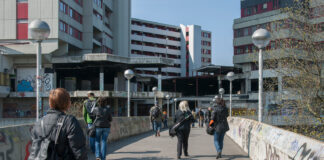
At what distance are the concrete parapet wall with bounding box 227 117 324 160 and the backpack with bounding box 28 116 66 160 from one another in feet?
9.29

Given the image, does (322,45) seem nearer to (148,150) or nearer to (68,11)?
(148,150)

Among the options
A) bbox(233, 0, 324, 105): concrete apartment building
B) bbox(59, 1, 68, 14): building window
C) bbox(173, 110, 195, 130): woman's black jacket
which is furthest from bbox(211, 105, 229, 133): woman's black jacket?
bbox(233, 0, 324, 105): concrete apartment building

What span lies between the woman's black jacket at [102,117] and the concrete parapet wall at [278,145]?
358 centimetres

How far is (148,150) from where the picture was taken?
37.4 ft

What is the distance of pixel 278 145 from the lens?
6410 millimetres

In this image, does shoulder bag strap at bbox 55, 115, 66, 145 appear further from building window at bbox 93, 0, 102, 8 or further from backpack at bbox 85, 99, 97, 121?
building window at bbox 93, 0, 102, 8

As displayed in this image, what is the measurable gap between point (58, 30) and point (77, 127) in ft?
148

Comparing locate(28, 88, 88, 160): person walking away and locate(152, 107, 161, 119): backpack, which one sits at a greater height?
locate(28, 88, 88, 160): person walking away

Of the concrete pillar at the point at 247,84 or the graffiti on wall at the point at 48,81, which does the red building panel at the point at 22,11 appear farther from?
the concrete pillar at the point at 247,84

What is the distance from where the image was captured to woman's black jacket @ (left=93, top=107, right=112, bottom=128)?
346 inches

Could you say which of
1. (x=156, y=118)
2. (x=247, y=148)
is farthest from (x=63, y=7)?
(x=247, y=148)

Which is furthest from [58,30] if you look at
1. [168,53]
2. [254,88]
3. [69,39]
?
[168,53]

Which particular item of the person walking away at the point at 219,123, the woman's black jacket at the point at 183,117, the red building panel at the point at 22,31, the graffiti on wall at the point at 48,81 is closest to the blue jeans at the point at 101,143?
the woman's black jacket at the point at 183,117

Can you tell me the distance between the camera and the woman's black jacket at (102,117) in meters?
8.79
